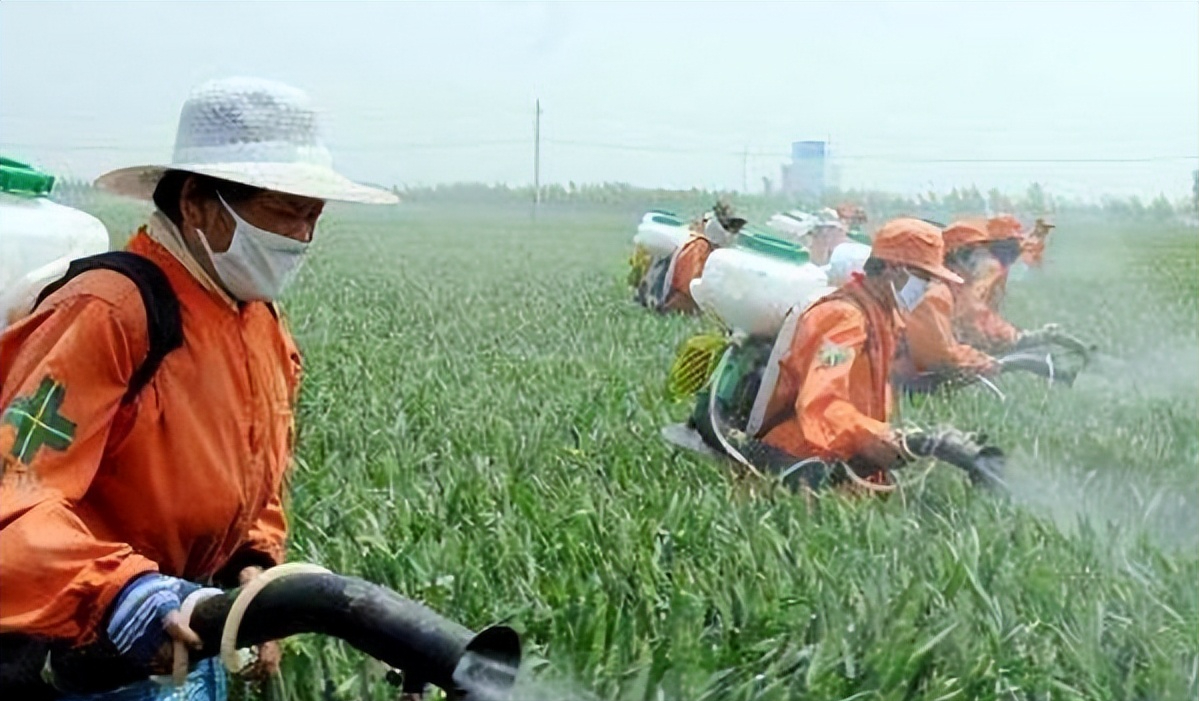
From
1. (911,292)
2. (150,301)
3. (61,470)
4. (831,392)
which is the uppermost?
(150,301)

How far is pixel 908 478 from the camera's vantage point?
3094 millimetres

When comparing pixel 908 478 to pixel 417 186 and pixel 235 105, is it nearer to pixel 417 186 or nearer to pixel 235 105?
pixel 417 186

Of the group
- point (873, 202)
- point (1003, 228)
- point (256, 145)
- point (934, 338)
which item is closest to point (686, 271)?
point (1003, 228)

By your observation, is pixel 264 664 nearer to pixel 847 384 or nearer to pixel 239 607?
pixel 239 607

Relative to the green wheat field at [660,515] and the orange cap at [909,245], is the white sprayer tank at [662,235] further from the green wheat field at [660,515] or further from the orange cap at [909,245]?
the orange cap at [909,245]

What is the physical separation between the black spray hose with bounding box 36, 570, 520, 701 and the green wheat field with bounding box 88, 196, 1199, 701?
133 millimetres

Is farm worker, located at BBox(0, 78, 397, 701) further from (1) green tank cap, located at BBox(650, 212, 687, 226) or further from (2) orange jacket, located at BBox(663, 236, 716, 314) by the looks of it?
(1) green tank cap, located at BBox(650, 212, 687, 226)

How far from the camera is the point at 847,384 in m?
3.18

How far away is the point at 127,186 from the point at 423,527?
0.98m

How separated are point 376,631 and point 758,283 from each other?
214 centimetres

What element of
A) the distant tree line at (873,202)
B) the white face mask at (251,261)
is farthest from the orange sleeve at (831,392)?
the white face mask at (251,261)

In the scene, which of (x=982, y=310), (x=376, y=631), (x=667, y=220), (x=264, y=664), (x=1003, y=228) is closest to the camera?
(x=376, y=631)

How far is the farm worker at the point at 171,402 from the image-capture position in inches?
54.5

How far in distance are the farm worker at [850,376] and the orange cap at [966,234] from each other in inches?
56.4
